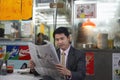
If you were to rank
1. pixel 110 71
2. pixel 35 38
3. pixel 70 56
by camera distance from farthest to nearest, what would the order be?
pixel 35 38 → pixel 110 71 → pixel 70 56

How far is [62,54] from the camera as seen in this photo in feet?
8.23

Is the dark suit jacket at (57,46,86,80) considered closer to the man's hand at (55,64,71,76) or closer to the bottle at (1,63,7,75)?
the man's hand at (55,64,71,76)

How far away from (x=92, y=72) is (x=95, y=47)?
0.49m

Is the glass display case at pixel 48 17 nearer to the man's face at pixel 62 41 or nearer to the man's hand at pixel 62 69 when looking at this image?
the man's face at pixel 62 41

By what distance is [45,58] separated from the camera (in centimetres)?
223

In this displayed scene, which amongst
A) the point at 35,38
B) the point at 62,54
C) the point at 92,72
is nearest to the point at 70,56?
the point at 62,54

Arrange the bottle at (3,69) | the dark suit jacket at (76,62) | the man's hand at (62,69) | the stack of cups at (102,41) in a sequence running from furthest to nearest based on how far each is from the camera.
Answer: the stack of cups at (102,41)
the bottle at (3,69)
the dark suit jacket at (76,62)
the man's hand at (62,69)

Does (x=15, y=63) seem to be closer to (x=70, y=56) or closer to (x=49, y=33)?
(x=49, y=33)

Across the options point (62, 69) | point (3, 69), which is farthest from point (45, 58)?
point (3, 69)

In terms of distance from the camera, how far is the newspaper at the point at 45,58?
2.15 m

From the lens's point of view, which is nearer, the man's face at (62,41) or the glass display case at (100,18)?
the man's face at (62,41)

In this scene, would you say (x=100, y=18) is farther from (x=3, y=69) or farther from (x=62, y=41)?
(x=3, y=69)

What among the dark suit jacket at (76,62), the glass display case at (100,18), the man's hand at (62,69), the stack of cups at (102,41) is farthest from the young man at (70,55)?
the glass display case at (100,18)

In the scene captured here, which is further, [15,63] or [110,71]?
[15,63]
